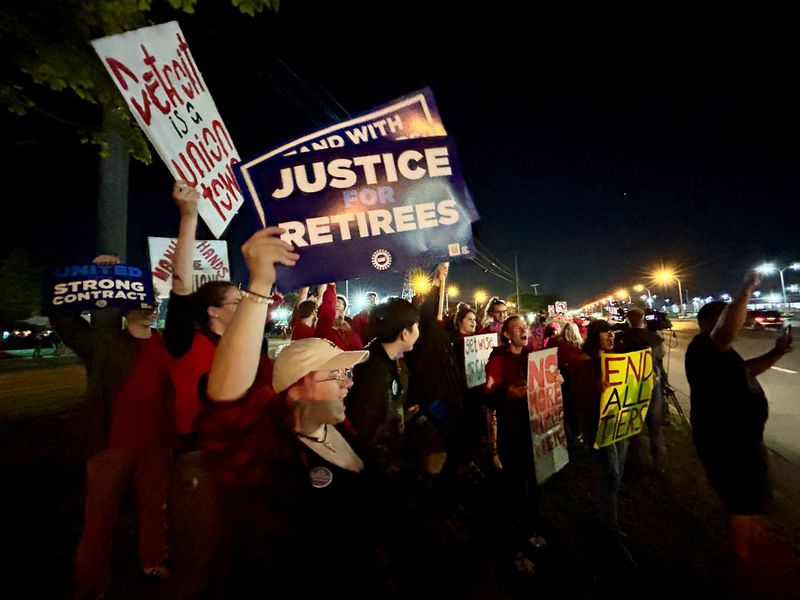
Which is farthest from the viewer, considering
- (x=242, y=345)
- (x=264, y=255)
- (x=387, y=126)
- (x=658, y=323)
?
(x=658, y=323)

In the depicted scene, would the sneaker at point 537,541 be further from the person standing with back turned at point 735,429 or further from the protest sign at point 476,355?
the protest sign at point 476,355

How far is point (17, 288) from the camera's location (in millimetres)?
43969

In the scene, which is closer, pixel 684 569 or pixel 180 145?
pixel 180 145

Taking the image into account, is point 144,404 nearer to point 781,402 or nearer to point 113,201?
point 113,201

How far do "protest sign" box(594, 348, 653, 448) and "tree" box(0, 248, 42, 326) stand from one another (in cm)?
5764

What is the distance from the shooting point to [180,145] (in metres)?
2.94

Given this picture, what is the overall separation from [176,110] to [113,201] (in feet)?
3.21

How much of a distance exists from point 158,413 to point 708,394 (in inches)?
156

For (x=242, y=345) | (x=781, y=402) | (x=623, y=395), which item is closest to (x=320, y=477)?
(x=242, y=345)

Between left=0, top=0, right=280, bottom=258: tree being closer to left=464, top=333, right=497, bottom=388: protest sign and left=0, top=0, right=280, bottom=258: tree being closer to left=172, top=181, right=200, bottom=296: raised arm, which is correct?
left=172, top=181, right=200, bottom=296: raised arm

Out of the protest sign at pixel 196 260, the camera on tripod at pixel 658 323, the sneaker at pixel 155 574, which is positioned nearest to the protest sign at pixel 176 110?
the protest sign at pixel 196 260

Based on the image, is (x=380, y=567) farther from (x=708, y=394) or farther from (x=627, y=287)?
(x=627, y=287)

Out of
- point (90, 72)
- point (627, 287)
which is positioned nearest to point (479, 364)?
point (90, 72)

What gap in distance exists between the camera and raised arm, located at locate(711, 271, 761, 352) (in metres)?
2.72
